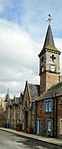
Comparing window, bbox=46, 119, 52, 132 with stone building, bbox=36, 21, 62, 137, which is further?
window, bbox=46, 119, 52, 132

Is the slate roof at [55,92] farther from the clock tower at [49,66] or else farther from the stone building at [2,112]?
the stone building at [2,112]

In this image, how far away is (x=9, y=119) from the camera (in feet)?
183

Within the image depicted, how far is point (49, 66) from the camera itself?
42.5 m

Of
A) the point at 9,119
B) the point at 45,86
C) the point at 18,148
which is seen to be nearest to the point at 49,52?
the point at 45,86

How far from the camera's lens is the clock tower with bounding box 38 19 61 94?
41.8 meters

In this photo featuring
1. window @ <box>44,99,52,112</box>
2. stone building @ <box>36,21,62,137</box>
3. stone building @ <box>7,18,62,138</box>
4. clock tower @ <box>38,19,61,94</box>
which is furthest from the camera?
clock tower @ <box>38,19,61,94</box>

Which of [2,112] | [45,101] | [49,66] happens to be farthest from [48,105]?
[2,112]

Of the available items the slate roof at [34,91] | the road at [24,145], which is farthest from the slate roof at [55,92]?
the road at [24,145]

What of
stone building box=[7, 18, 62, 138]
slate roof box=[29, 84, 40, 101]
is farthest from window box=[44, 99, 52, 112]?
slate roof box=[29, 84, 40, 101]

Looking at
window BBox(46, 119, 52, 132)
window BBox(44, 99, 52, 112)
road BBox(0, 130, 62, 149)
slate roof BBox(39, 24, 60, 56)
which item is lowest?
road BBox(0, 130, 62, 149)

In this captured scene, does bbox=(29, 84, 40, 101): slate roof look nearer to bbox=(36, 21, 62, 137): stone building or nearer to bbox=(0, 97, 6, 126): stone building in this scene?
bbox=(36, 21, 62, 137): stone building

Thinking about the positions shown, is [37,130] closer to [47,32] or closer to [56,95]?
[56,95]

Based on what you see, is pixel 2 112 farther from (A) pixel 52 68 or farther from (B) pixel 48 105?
(B) pixel 48 105

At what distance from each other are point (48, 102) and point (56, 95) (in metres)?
2.54
